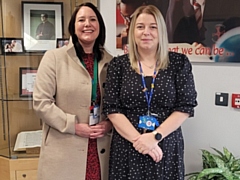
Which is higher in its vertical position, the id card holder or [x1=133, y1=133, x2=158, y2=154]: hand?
the id card holder

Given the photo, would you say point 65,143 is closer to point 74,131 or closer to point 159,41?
point 74,131

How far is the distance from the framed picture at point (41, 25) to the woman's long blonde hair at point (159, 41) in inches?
44.3

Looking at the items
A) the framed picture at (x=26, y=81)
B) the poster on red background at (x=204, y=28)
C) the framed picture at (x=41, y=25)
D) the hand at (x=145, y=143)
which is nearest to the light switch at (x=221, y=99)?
the poster on red background at (x=204, y=28)

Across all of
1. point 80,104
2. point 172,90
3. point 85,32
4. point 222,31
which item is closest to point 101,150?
point 80,104

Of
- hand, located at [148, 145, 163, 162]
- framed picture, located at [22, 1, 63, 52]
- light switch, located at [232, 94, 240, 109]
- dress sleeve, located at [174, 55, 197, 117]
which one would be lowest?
hand, located at [148, 145, 163, 162]

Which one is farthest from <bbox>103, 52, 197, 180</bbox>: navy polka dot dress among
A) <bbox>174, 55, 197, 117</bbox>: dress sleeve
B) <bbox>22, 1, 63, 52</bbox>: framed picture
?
<bbox>22, 1, 63, 52</bbox>: framed picture

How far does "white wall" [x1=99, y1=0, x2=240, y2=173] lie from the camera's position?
84.8 inches

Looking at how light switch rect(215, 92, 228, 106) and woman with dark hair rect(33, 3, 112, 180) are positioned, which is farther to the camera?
light switch rect(215, 92, 228, 106)

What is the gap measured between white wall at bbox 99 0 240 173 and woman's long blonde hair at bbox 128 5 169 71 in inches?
24.2

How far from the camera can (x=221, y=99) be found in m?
2.19

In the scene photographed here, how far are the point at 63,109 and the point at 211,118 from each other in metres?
1.07

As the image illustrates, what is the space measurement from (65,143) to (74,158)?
0.10 m

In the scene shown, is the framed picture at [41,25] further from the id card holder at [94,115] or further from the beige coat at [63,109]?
the id card holder at [94,115]

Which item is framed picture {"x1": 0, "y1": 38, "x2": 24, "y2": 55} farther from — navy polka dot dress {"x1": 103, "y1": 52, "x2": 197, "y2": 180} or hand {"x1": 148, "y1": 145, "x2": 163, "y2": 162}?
hand {"x1": 148, "y1": 145, "x2": 163, "y2": 162}
